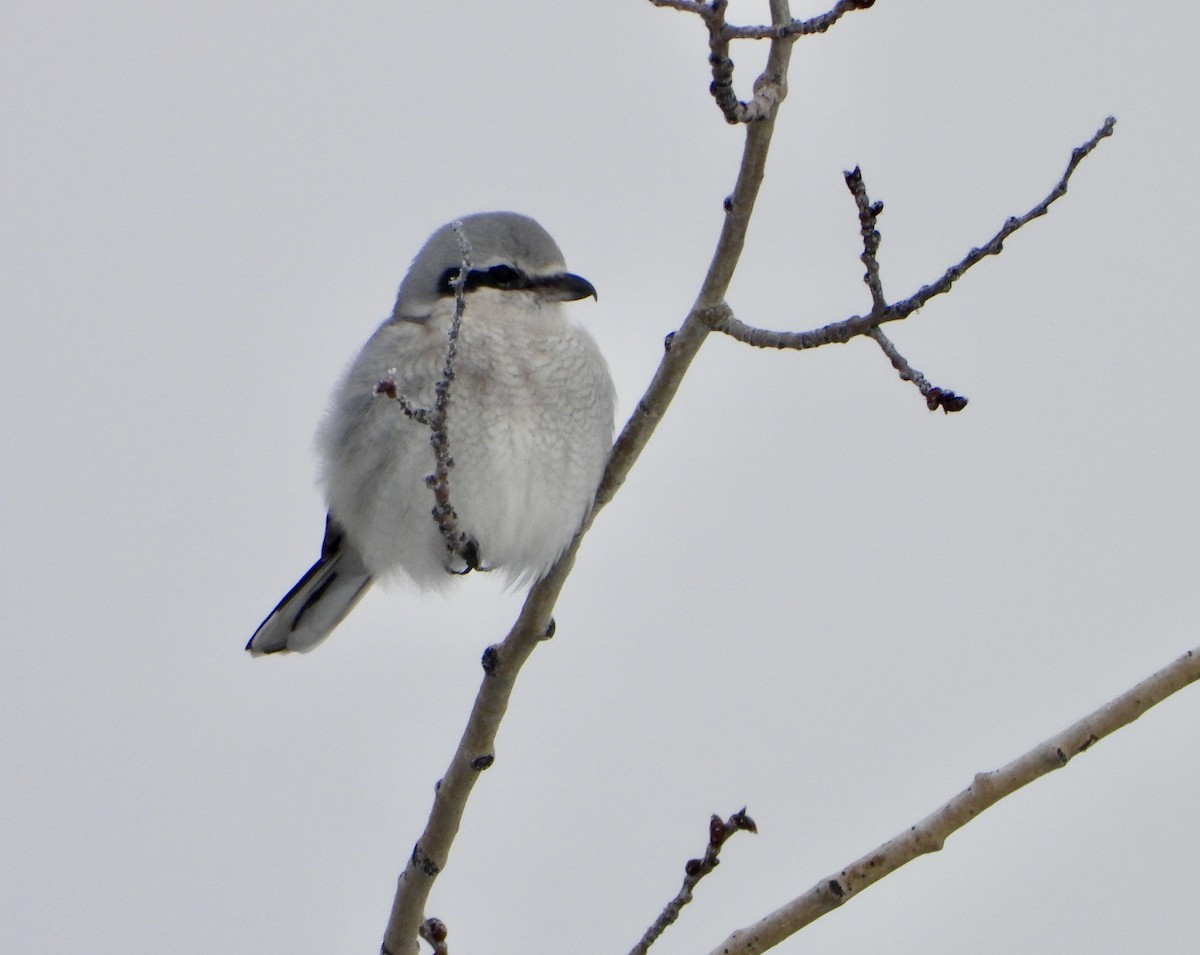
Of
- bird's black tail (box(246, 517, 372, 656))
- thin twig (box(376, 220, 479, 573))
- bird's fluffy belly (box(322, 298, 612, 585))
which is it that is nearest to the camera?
thin twig (box(376, 220, 479, 573))

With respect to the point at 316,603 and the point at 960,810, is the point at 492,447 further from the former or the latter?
the point at 960,810

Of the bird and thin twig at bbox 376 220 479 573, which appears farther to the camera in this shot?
the bird

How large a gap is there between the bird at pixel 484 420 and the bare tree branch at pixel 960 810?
1068 mm

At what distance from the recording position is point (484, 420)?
3.22 meters

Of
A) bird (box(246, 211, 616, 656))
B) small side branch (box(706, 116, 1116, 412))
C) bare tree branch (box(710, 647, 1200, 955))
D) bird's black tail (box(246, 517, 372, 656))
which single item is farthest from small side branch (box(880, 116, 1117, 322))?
bird's black tail (box(246, 517, 372, 656))

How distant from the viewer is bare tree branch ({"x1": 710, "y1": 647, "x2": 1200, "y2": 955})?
2127 mm

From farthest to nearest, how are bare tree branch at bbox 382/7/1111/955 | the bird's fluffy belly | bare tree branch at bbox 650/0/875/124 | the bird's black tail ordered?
the bird's black tail, the bird's fluffy belly, bare tree branch at bbox 382/7/1111/955, bare tree branch at bbox 650/0/875/124

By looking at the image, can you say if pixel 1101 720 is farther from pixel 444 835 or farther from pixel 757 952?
pixel 444 835

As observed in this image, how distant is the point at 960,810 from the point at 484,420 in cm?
144

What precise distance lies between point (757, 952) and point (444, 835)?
2.88ft

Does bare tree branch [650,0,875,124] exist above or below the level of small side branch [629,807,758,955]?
above

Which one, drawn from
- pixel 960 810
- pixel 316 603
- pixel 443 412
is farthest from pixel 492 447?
pixel 960 810

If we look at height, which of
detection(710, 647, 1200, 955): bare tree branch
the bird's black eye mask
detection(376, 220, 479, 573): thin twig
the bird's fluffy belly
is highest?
the bird's black eye mask

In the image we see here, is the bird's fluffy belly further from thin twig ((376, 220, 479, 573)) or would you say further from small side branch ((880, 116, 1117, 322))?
small side branch ((880, 116, 1117, 322))
